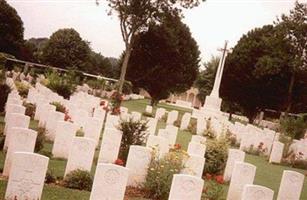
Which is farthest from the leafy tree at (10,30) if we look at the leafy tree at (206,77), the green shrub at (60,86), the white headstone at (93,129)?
the white headstone at (93,129)

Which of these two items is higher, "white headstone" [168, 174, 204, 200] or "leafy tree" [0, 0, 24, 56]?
"leafy tree" [0, 0, 24, 56]

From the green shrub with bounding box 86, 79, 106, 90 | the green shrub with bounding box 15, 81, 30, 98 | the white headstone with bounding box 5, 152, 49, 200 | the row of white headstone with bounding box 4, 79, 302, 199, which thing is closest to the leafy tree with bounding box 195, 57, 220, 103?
the green shrub with bounding box 86, 79, 106, 90

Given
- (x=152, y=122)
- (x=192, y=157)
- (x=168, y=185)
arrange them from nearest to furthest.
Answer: (x=168, y=185), (x=192, y=157), (x=152, y=122)

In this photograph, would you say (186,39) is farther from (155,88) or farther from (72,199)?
(72,199)

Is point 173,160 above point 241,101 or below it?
below

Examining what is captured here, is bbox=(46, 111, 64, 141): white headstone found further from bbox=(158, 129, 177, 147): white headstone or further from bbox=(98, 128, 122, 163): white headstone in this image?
bbox=(158, 129, 177, 147): white headstone

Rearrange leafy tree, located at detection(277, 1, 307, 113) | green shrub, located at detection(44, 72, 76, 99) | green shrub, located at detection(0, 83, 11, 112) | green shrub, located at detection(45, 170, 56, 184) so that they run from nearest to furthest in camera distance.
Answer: green shrub, located at detection(45, 170, 56, 184)
green shrub, located at detection(0, 83, 11, 112)
green shrub, located at detection(44, 72, 76, 99)
leafy tree, located at detection(277, 1, 307, 113)

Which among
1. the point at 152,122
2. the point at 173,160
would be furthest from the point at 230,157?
the point at 152,122

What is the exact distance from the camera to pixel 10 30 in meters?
50.7

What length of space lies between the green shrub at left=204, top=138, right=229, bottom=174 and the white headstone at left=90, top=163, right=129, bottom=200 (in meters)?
6.01

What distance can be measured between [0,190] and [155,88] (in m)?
35.1

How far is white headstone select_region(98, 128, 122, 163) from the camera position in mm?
11641

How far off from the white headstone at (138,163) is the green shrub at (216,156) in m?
3.69

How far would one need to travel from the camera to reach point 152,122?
17.4m
